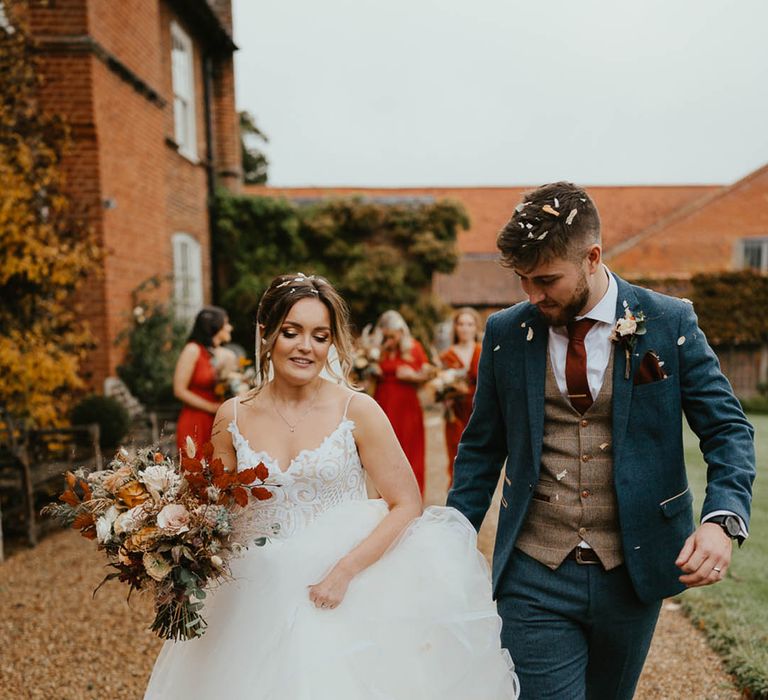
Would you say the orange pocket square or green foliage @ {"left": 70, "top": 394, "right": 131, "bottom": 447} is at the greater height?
the orange pocket square

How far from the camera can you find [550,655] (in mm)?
2426

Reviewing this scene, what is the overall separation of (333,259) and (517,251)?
14.1 metres

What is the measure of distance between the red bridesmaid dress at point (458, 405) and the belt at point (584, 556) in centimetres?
487

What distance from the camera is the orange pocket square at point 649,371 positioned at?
2365 mm

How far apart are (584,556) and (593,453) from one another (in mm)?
344

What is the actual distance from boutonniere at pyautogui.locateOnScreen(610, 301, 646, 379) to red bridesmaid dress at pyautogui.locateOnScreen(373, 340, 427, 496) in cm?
578

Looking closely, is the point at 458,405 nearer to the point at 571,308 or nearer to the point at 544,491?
the point at 544,491

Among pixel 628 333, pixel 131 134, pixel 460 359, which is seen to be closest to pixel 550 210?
pixel 628 333

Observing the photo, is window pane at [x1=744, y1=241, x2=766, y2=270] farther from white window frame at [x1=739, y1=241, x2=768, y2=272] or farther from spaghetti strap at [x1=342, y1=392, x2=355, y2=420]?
spaghetti strap at [x1=342, y1=392, x2=355, y2=420]

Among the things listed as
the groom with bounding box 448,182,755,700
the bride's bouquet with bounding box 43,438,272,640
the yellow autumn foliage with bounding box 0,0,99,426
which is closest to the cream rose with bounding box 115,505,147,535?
the bride's bouquet with bounding box 43,438,272,640

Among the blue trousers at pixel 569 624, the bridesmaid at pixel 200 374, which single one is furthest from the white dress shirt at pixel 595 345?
the bridesmaid at pixel 200 374

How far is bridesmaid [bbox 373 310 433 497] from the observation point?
26.7 ft

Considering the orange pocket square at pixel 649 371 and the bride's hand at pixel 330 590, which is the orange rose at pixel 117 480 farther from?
the orange pocket square at pixel 649 371

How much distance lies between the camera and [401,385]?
27.1 ft
